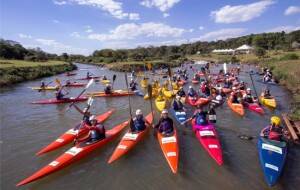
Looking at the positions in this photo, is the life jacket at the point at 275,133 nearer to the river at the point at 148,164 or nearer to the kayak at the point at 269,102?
the river at the point at 148,164

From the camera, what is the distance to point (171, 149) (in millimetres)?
10141

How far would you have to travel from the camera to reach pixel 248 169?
960cm

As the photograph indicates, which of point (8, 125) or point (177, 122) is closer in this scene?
point (177, 122)

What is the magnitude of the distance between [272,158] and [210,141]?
245 cm

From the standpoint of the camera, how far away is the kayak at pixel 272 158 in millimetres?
8289

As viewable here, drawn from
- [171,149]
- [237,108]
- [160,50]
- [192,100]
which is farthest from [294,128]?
[160,50]

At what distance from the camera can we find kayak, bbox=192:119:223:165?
385 inches

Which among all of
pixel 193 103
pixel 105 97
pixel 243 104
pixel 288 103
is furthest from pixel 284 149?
pixel 105 97

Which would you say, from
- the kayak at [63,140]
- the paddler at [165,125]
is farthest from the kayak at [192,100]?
the kayak at [63,140]

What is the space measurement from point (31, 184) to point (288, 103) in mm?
17941

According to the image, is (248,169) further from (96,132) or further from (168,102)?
(168,102)

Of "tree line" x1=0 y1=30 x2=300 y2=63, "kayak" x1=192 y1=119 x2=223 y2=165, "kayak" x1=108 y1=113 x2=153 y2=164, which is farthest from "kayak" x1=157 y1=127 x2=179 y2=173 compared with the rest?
"tree line" x1=0 y1=30 x2=300 y2=63

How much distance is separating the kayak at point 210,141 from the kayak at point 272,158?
1.46 metres

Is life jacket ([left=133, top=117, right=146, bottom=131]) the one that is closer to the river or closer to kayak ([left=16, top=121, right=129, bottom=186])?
the river
